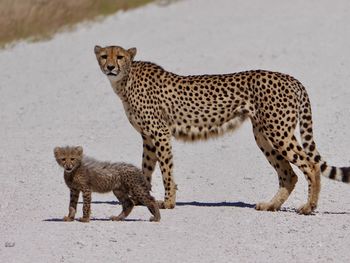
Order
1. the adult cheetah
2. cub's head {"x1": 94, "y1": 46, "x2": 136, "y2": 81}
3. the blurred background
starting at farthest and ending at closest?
the blurred background
cub's head {"x1": 94, "y1": 46, "x2": 136, "y2": 81}
the adult cheetah

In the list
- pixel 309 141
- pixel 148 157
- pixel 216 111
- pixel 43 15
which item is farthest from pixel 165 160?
pixel 43 15

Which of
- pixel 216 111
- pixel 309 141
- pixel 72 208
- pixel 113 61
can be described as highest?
pixel 113 61

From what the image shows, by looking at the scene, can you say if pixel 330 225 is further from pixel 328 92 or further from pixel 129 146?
pixel 328 92

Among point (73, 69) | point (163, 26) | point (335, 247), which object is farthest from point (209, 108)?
point (163, 26)

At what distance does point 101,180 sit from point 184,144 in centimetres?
374

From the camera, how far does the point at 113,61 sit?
1012 centimetres

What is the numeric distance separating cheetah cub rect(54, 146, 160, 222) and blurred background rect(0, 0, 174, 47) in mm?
10073

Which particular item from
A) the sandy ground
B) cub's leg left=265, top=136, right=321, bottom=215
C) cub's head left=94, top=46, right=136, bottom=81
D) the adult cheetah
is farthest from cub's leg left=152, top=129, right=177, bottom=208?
cub's leg left=265, top=136, right=321, bottom=215

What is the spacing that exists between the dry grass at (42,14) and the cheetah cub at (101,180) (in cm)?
1012

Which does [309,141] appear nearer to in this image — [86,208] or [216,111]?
[216,111]

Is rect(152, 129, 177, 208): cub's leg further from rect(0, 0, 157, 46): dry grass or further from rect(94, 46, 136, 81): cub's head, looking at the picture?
rect(0, 0, 157, 46): dry grass

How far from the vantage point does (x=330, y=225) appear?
29.5 feet

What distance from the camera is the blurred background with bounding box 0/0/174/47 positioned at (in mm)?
19234

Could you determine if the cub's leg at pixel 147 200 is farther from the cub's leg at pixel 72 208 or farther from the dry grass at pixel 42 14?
the dry grass at pixel 42 14
